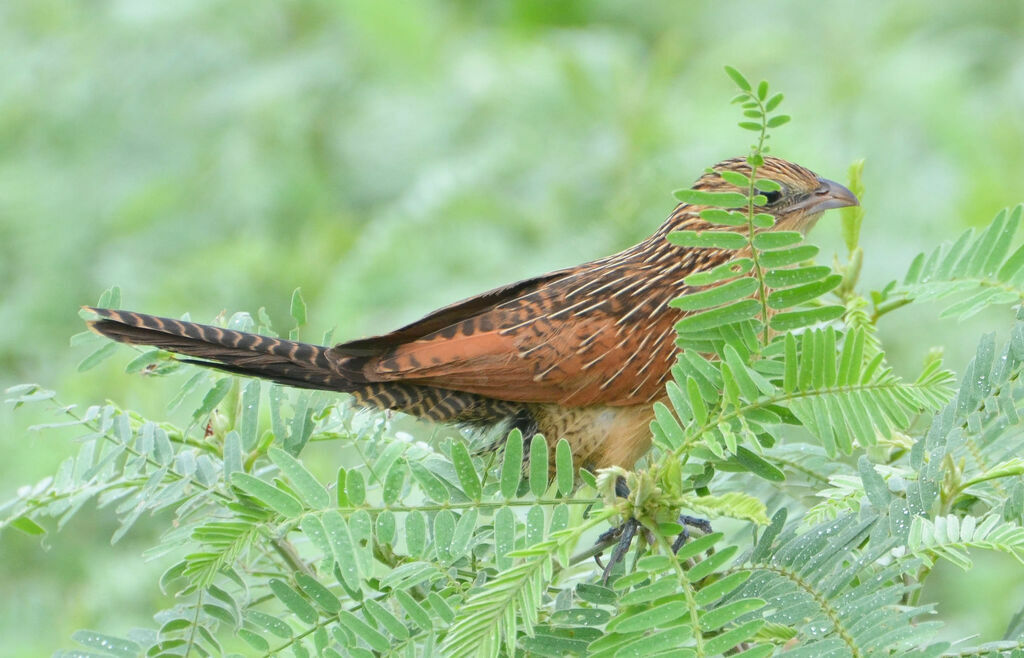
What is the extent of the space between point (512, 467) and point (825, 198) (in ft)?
4.92

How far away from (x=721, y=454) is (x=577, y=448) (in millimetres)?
1079

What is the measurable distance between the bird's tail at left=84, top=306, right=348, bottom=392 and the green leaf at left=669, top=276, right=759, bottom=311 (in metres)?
0.85

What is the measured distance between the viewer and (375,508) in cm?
161

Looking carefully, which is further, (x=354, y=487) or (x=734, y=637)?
(x=354, y=487)

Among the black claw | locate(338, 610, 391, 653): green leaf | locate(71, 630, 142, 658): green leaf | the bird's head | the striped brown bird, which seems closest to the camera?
locate(338, 610, 391, 653): green leaf

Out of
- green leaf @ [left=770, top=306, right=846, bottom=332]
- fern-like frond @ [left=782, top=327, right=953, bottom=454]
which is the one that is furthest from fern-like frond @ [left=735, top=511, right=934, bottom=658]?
green leaf @ [left=770, top=306, right=846, bottom=332]

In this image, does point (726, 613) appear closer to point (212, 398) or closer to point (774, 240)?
point (774, 240)

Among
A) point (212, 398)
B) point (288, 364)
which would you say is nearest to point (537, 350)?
point (288, 364)

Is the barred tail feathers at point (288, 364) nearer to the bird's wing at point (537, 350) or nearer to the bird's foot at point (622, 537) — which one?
the bird's wing at point (537, 350)

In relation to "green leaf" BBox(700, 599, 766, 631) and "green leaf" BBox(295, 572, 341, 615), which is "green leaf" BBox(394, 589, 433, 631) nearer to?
"green leaf" BBox(295, 572, 341, 615)

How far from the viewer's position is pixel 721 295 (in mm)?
1630

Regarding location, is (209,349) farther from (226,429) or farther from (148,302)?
(148,302)

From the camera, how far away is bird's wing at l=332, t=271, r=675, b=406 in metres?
2.54

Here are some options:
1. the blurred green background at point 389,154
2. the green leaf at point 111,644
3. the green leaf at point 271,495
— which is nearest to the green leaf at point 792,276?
the green leaf at point 271,495
